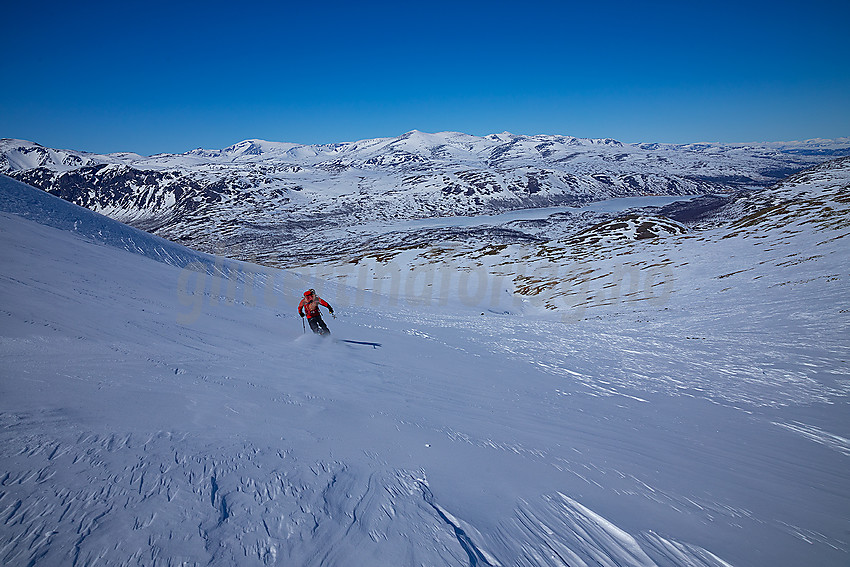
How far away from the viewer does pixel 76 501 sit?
12.5 ft

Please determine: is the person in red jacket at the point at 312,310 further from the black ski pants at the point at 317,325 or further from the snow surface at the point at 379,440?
the snow surface at the point at 379,440

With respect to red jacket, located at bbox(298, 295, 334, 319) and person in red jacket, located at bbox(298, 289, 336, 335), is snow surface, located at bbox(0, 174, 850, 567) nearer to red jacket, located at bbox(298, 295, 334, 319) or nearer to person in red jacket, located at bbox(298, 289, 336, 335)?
person in red jacket, located at bbox(298, 289, 336, 335)

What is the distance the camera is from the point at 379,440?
6.58 m

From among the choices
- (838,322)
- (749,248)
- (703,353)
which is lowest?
(703,353)

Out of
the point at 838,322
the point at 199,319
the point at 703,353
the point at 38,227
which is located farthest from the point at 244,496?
the point at 838,322

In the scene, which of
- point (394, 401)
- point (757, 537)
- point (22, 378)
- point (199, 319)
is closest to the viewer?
point (757, 537)

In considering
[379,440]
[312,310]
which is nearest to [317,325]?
[312,310]

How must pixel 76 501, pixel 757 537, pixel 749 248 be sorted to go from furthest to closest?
pixel 749 248 → pixel 757 537 → pixel 76 501

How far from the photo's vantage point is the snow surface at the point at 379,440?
4074 millimetres

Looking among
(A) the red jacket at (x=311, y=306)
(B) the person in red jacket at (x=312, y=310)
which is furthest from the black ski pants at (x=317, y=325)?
(A) the red jacket at (x=311, y=306)

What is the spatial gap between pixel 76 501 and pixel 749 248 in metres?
56.1

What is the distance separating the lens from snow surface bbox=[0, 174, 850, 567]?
4.07 metres

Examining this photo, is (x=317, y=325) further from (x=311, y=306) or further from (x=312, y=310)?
(x=311, y=306)

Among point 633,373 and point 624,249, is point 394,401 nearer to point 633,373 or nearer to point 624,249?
point 633,373
